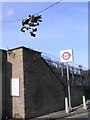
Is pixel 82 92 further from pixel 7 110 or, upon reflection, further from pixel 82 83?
pixel 7 110

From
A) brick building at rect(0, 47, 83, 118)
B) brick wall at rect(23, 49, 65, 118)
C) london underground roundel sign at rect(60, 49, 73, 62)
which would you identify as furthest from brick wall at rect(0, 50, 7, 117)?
london underground roundel sign at rect(60, 49, 73, 62)

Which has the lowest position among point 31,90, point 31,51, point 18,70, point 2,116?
point 2,116

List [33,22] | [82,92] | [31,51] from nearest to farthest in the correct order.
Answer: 1. [33,22]
2. [31,51]
3. [82,92]

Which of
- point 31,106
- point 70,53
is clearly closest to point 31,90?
point 31,106

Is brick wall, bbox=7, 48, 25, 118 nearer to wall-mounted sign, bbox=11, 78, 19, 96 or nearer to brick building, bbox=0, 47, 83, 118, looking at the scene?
brick building, bbox=0, 47, 83, 118

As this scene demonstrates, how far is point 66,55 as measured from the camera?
24.1 m

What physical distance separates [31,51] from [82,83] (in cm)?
1120

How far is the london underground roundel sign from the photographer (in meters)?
23.9

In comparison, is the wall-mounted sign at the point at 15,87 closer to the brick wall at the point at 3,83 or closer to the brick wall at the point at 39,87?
the brick wall at the point at 3,83

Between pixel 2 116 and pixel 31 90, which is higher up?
pixel 31 90

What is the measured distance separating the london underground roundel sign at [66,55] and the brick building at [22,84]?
A: 8.02 feet

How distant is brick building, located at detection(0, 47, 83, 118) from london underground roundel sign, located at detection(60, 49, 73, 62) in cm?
245

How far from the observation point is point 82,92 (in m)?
29.9

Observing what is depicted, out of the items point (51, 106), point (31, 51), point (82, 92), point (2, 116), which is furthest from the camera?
point (82, 92)
